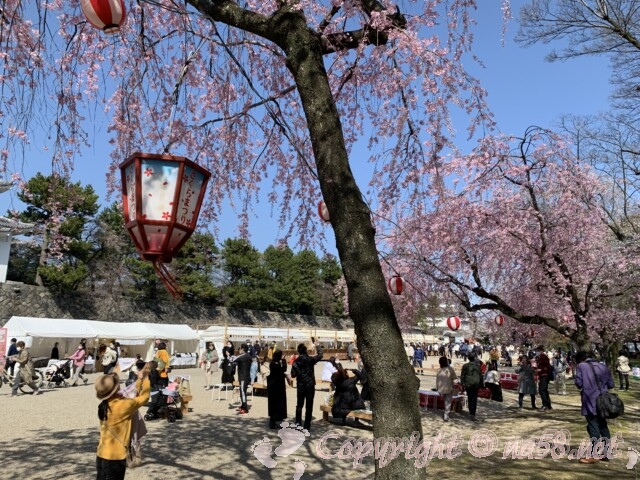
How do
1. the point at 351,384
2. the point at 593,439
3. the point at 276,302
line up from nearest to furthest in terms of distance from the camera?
the point at 593,439 < the point at 351,384 < the point at 276,302

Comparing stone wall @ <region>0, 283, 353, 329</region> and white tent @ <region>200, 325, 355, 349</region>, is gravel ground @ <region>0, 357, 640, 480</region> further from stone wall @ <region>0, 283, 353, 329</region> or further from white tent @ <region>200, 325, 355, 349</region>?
white tent @ <region>200, 325, 355, 349</region>

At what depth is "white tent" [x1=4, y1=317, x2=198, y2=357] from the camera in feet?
60.2

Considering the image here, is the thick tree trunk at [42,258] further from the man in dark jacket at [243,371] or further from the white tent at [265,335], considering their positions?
the man in dark jacket at [243,371]

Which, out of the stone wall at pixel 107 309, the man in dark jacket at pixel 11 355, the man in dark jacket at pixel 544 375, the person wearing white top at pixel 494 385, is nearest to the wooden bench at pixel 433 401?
the man in dark jacket at pixel 544 375

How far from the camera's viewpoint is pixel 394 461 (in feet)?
8.82

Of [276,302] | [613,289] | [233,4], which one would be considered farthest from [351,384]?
[276,302]

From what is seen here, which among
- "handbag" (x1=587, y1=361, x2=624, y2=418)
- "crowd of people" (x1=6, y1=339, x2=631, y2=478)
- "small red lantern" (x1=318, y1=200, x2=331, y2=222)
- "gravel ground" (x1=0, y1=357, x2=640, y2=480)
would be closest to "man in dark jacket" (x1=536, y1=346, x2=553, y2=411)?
"crowd of people" (x1=6, y1=339, x2=631, y2=478)

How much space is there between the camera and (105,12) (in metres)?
3.79

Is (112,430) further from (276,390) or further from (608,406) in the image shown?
(608,406)

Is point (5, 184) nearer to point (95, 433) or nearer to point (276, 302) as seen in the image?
point (95, 433)

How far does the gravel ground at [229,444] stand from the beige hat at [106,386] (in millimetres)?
2014

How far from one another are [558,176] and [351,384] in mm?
7093

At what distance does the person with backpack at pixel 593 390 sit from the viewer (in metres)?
6.59

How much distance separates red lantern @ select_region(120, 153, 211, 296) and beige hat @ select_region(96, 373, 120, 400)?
1396mm
